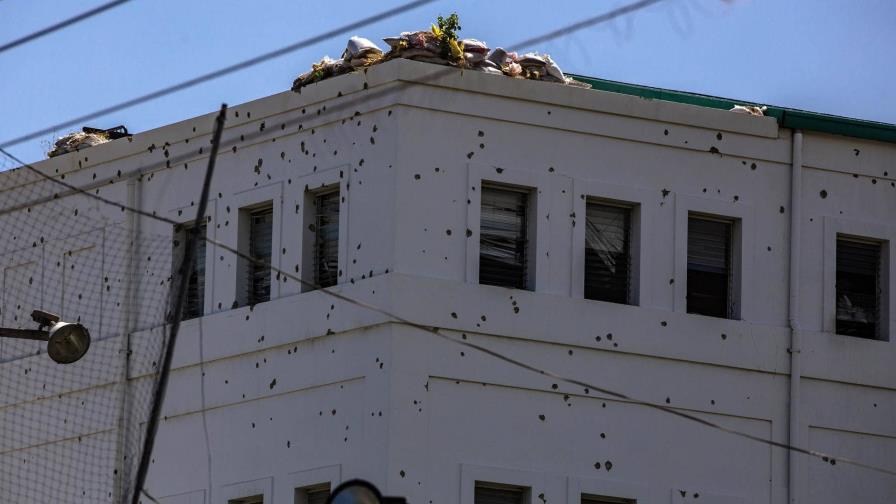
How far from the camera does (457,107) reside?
28.7 meters

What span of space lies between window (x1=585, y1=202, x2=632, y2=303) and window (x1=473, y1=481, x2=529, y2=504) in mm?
2930

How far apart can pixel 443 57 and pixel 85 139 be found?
6.68 m

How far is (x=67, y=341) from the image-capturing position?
2372cm

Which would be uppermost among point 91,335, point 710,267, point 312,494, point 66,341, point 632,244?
point 632,244

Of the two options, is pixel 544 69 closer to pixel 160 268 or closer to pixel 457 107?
pixel 457 107

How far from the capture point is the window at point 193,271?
31.0m

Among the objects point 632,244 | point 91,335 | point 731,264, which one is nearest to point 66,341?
point 91,335

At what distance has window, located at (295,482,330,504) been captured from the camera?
28328mm

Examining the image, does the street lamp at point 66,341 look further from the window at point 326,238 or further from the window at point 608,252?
the window at point 608,252

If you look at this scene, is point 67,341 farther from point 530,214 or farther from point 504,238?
point 530,214

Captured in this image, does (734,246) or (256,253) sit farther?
(734,246)

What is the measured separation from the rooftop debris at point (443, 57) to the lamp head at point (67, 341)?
701 centimetres

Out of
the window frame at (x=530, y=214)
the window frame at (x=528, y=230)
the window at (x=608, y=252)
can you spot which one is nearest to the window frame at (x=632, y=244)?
the window at (x=608, y=252)

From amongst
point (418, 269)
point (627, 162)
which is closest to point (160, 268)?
point (418, 269)
